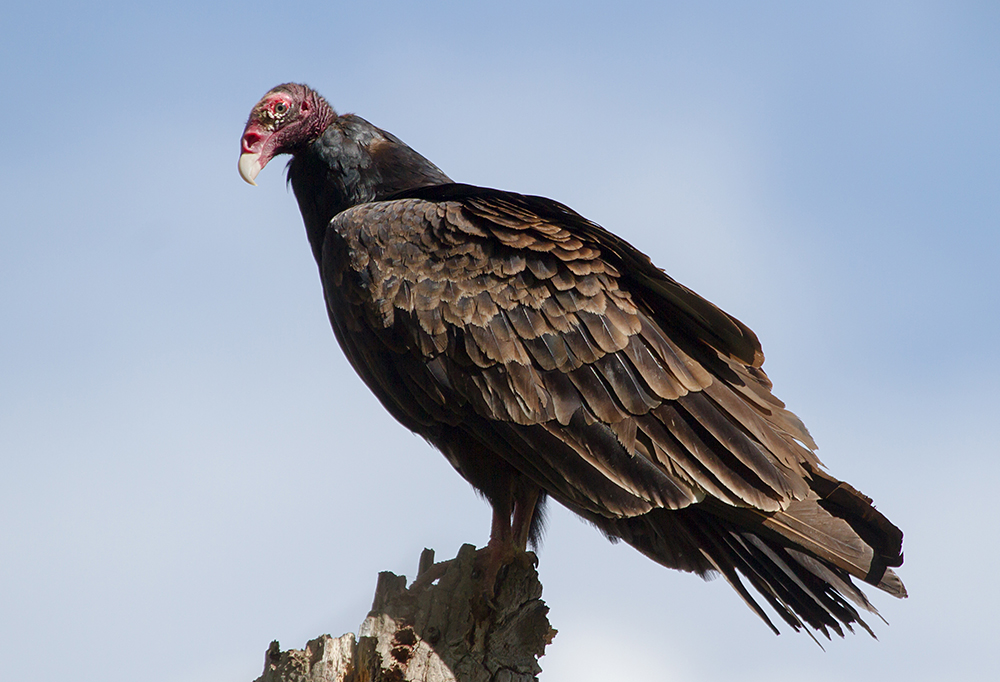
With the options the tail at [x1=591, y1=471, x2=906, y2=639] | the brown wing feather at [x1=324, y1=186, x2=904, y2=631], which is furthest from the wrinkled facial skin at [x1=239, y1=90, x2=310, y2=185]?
the tail at [x1=591, y1=471, x2=906, y2=639]

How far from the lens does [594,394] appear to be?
11.7 feet

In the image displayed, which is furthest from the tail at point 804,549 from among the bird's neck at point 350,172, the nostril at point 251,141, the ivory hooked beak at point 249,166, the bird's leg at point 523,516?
the nostril at point 251,141

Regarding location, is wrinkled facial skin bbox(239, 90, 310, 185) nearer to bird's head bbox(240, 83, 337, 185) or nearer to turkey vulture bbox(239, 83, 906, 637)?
bird's head bbox(240, 83, 337, 185)

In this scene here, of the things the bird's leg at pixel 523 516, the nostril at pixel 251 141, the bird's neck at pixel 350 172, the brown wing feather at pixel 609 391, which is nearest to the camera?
the brown wing feather at pixel 609 391

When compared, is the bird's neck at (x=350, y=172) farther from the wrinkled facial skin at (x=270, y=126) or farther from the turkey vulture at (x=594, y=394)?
the turkey vulture at (x=594, y=394)

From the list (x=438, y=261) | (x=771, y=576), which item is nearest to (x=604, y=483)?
(x=771, y=576)

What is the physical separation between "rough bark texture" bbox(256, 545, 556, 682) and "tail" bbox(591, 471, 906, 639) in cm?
62

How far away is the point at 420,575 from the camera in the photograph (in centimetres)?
372

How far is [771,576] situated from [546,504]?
956 millimetres

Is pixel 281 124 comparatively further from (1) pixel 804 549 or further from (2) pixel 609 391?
(1) pixel 804 549

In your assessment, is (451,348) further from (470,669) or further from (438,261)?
(470,669)

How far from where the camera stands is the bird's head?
474cm

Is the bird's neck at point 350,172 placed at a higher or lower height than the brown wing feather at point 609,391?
higher

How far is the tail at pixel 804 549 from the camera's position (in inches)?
135
